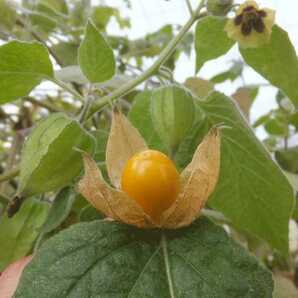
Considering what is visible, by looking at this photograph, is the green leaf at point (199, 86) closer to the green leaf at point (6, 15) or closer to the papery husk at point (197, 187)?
the green leaf at point (6, 15)

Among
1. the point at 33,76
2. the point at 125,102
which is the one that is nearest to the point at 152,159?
the point at 33,76

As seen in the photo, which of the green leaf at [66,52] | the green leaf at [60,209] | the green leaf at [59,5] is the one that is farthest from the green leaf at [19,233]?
the green leaf at [59,5]

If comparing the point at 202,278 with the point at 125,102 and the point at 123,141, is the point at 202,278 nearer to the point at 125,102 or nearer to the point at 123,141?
the point at 123,141

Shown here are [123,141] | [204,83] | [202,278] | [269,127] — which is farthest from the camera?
[269,127]

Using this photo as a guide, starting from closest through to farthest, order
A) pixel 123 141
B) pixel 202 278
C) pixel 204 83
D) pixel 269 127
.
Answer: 1. pixel 202 278
2. pixel 123 141
3. pixel 204 83
4. pixel 269 127

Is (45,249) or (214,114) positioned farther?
(214,114)

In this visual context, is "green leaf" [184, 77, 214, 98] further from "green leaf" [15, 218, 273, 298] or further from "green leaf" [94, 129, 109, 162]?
"green leaf" [15, 218, 273, 298]
